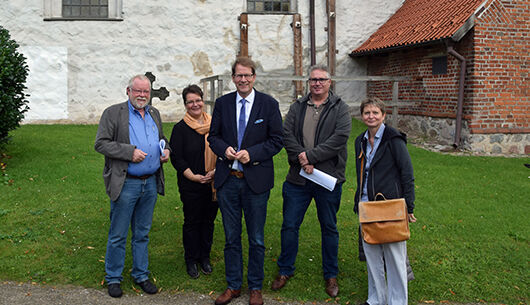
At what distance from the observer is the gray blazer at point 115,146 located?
12.7 feet

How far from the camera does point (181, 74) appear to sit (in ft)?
49.2

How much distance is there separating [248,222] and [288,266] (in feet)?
2.40

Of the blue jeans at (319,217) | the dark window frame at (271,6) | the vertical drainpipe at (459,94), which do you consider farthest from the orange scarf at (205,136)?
the dark window frame at (271,6)

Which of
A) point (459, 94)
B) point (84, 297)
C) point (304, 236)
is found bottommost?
point (84, 297)

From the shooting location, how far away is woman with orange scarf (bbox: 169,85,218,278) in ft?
14.3

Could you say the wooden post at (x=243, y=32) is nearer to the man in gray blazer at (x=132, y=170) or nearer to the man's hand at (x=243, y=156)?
the man in gray blazer at (x=132, y=170)

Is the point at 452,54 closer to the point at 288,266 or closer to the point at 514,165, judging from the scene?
the point at 514,165

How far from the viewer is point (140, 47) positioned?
14758 millimetres

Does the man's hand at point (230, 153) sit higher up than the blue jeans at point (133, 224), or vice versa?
the man's hand at point (230, 153)

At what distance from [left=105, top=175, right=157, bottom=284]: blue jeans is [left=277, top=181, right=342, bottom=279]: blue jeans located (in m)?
1.20

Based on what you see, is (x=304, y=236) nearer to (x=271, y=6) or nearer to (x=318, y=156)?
(x=318, y=156)

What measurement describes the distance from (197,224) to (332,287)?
1361mm

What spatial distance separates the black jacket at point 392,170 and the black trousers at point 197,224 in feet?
5.15

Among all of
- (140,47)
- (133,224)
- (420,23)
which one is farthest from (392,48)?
(133,224)
